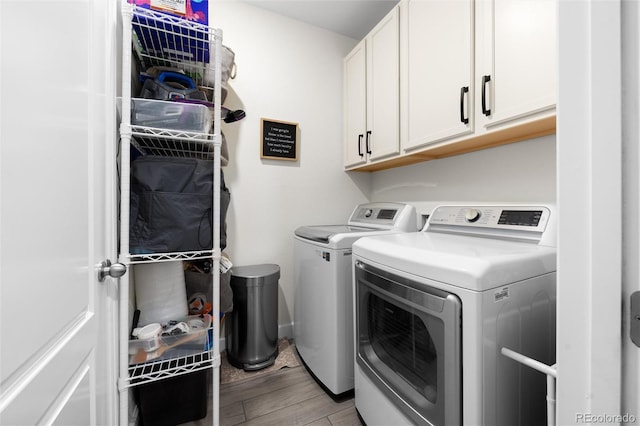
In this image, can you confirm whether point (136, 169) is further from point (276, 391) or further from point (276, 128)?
point (276, 391)

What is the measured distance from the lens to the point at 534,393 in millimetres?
877

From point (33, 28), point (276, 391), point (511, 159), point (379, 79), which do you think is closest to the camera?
point (33, 28)

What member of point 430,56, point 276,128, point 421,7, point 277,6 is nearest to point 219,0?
point 277,6

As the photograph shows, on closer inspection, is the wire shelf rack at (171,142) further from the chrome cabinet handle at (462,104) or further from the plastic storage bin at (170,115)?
the chrome cabinet handle at (462,104)

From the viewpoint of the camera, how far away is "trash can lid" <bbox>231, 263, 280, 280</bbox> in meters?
1.72

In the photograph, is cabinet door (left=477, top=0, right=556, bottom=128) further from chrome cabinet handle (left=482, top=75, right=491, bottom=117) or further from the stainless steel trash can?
the stainless steel trash can

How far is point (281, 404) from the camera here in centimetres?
144

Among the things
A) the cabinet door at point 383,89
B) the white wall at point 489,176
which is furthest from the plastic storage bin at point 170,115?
the white wall at point 489,176

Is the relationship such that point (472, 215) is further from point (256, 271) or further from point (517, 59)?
point (256, 271)

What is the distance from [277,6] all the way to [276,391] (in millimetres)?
2721

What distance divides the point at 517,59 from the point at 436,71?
41cm

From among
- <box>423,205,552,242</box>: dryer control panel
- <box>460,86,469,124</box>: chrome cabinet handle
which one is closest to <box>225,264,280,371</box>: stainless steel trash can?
<box>423,205,552,242</box>: dryer control panel

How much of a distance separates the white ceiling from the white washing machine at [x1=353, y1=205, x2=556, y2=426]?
185 centimetres

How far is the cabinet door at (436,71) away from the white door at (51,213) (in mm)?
1482
